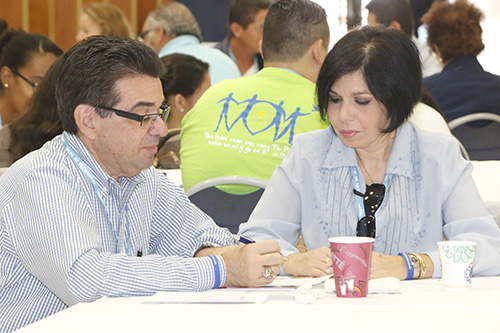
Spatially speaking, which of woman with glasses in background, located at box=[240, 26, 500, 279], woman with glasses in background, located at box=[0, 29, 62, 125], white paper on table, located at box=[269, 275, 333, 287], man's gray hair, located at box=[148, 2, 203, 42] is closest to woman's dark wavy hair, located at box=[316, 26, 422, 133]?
woman with glasses in background, located at box=[240, 26, 500, 279]

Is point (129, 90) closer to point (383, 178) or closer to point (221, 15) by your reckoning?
point (383, 178)

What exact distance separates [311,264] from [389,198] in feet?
1.27

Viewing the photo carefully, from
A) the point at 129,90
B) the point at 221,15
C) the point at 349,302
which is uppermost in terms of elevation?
the point at 221,15

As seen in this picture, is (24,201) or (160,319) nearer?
(160,319)

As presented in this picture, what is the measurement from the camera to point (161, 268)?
1597 mm

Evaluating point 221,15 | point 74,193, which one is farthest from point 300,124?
point 221,15

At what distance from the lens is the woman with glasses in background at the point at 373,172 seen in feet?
6.86

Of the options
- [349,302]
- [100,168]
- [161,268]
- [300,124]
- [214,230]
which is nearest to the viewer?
[349,302]

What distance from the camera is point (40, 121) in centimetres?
325

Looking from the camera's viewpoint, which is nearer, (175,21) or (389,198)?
(389,198)

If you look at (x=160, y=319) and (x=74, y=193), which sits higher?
(x=74, y=193)

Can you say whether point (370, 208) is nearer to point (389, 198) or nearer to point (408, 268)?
point (389, 198)

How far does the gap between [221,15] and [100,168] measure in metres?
6.19

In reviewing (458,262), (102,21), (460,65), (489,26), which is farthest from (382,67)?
(489,26)
